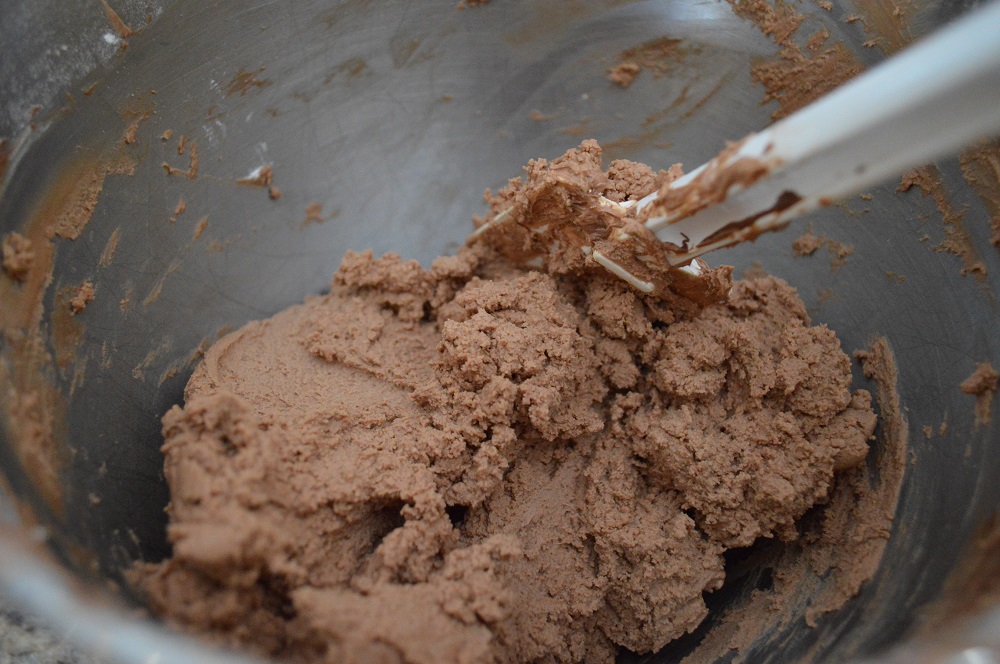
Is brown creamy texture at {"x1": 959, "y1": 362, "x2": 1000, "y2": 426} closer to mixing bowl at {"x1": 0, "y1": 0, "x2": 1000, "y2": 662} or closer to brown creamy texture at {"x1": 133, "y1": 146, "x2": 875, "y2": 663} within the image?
mixing bowl at {"x1": 0, "y1": 0, "x2": 1000, "y2": 662}

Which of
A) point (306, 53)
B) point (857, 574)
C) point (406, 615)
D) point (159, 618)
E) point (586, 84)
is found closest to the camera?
point (159, 618)

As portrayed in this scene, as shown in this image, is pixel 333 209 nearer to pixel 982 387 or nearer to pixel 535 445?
pixel 535 445

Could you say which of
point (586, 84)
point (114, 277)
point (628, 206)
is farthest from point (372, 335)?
point (586, 84)

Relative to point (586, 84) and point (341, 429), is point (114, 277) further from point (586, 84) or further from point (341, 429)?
point (586, 84)

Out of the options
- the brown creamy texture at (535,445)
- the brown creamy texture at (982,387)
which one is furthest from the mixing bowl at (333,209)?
the brown creamy texture at (535,445)

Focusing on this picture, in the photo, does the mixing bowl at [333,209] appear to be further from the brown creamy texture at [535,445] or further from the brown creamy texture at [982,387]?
the brown creamy texture at [535,445]

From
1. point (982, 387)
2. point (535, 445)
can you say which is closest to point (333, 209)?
point (535, 445)
